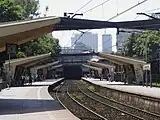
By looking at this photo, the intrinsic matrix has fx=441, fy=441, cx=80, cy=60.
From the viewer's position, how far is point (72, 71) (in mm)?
155250

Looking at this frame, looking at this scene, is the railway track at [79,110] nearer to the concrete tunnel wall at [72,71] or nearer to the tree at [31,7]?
the tree at [31,7]

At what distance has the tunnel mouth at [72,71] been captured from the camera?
153875 mm

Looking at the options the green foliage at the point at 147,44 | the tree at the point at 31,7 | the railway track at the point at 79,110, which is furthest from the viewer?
the green foliage at the point at 147,44

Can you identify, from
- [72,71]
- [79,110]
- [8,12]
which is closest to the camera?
[79,110]

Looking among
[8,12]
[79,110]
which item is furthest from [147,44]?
[79,110]

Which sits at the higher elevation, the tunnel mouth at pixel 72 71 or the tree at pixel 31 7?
the tree at pixel 31 7

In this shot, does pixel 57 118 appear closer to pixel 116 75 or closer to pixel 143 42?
pixel 143 42

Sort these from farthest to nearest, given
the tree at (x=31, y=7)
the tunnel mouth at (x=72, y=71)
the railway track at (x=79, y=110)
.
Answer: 1. the tunnel mouth at (x=72, y=71)
2. the tree at (x=31, y=7)
3. the railway track at (x=79, y=110)

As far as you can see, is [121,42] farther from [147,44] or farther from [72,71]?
[147,44]

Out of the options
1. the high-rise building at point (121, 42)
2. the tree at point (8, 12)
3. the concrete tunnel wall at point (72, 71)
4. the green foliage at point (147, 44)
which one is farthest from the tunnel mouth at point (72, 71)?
the tree at point (8, 12)

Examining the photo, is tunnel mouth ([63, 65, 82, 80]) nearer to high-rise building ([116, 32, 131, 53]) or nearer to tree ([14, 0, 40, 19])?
high-rise building ([116, 32, 131, 53])

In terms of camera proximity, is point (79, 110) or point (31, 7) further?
point (31, 7)

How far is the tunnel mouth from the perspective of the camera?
153875 mm

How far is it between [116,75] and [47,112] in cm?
7192
